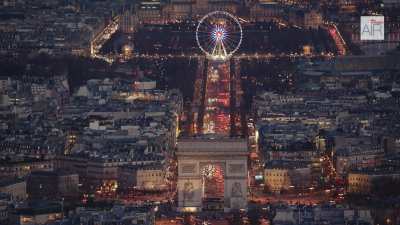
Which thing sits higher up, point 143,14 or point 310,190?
point 143,14

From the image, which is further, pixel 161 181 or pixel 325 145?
pixel 325 145

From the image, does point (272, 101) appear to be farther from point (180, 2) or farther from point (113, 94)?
point (180, 2)

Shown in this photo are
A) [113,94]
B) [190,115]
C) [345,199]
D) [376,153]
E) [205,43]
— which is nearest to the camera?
[345,199]

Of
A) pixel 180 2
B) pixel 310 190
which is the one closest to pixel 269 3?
pixel 180 2

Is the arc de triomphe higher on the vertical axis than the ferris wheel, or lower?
lower

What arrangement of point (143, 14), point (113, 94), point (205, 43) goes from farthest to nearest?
point (143, 14), point (205, 43), point (113, 94)
